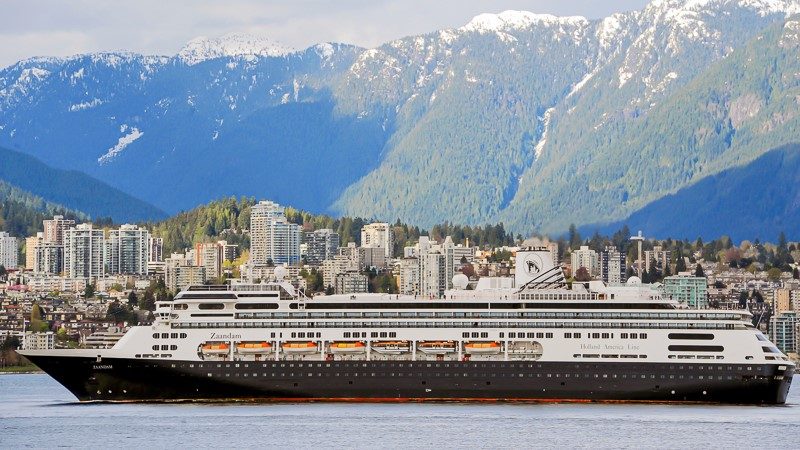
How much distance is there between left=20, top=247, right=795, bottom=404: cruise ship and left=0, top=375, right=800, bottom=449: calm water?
1131 millimetres

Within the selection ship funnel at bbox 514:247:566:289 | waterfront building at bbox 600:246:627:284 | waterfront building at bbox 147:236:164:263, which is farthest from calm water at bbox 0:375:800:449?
waterfront building at bbox 147:236:164:263

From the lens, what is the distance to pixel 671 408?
284 ft

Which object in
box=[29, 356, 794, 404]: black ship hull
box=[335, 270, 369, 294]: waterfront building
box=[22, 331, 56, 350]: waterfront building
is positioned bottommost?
box=[29, 356, 794, 404]: black ship hull

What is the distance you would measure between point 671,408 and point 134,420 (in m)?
19.3

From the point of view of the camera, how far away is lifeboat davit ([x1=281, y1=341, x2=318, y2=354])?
90.1 m

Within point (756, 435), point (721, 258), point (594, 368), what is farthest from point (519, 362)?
point (721, 258)

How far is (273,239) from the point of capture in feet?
612

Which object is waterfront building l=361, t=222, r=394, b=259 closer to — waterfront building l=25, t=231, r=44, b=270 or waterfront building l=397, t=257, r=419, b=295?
waterfront building l=397, t=257, r=419, b=295

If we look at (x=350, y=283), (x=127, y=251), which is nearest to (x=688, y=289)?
(x=350, y=283)

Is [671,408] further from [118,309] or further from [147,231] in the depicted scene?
[147,231]

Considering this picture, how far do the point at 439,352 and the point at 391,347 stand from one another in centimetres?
181

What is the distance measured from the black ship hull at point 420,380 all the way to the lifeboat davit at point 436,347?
2.26ft

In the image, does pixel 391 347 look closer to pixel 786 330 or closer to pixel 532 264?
pixel 532 264

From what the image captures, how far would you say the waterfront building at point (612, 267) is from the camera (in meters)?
162
